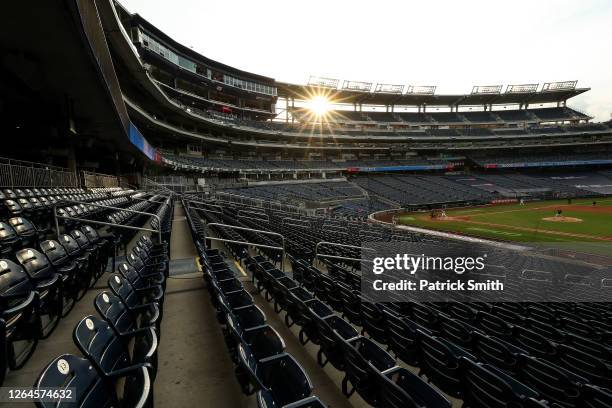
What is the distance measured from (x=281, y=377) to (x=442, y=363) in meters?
1.96

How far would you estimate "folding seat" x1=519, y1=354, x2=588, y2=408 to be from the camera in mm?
3115

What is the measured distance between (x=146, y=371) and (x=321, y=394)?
7.28 feet

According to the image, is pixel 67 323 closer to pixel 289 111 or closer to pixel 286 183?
pixel 286 183

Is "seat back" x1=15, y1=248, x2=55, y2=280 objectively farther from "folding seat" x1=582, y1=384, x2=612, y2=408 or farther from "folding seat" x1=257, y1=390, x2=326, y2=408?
"folding seat" x1=582, y1=384, x2=612, y2=408

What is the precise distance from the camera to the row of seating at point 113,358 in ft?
7.06

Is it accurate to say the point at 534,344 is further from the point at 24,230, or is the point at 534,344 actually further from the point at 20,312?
the point at 24,230

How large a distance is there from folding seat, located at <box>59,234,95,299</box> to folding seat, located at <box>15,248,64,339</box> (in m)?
0.58

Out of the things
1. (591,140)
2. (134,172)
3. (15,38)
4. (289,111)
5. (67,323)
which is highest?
(289,111)

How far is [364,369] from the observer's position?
3139 mm

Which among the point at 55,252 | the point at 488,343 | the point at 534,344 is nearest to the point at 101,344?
the point at 55,252

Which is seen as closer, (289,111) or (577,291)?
(577,291)

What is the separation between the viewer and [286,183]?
161ft

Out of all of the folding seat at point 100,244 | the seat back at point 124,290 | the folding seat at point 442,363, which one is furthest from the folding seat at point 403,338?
the folding seat at point 100,244

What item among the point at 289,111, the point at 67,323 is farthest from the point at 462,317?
the point at 289,111
